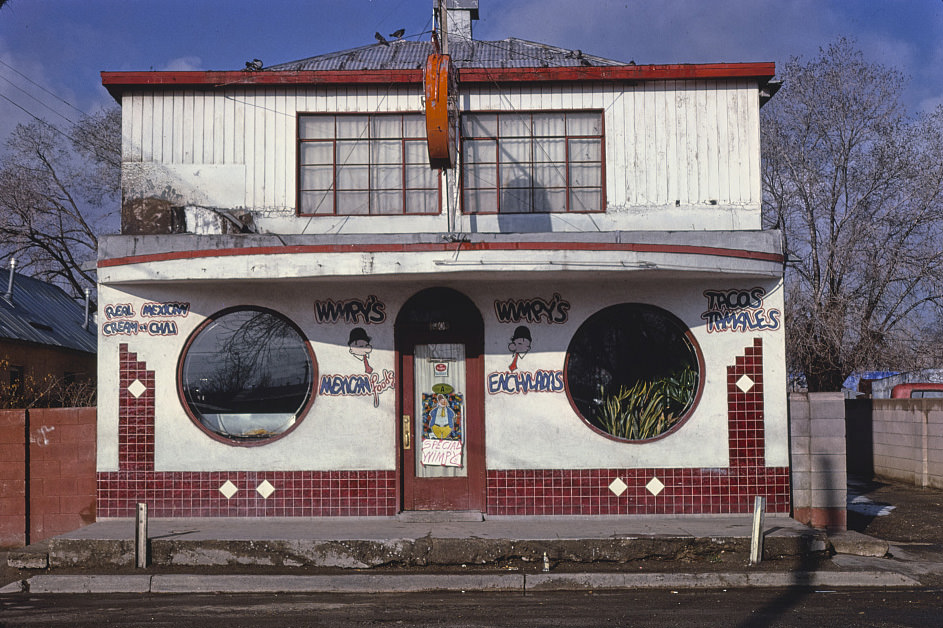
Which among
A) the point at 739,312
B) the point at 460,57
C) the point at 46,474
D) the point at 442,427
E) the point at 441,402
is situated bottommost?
the point at 46,474

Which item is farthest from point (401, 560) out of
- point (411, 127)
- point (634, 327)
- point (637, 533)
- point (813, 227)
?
point (813, 227)

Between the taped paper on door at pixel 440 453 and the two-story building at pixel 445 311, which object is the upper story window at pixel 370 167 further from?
the taped paper on door at pixel 440 453

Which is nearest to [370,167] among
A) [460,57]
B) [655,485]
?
[460,57]

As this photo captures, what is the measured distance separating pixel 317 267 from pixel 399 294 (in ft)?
4.59

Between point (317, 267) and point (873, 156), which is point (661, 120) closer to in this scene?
point (317, 267)

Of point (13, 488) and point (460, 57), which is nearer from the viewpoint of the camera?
point (13, 488)

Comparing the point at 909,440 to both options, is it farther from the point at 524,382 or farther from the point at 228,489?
the point at 228,489

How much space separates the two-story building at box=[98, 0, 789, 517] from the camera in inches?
465

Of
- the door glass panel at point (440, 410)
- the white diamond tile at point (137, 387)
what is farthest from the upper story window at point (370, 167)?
the white diamond tile at point (137, 387)

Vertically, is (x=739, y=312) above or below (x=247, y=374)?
above

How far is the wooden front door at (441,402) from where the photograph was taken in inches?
472

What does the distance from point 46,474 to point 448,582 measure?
19.1 ft

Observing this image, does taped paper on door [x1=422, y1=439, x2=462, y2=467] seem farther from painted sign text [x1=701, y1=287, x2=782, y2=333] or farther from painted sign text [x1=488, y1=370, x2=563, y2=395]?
painted sign text [x1=701, y1=287, x2=782, y2=333]

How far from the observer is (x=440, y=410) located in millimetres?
12094
